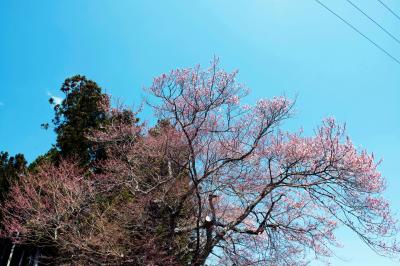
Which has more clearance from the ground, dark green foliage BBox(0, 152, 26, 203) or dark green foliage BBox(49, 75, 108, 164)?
dark green foliage BBox(49, 75, 108, 164)

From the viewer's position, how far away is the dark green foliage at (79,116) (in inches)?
572

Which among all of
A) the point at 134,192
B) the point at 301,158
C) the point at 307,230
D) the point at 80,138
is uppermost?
the point at 80,138

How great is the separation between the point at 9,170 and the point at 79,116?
3.23 meters

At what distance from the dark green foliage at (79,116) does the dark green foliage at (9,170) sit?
55.4 inches

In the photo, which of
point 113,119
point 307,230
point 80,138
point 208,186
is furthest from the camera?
point 80,138

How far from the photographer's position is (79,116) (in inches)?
607

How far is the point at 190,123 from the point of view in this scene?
1035 centimetres

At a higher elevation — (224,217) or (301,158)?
(301,158)

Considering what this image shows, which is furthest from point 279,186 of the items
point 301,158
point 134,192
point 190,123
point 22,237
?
point 22,237

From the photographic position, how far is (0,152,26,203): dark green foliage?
13.5 metres

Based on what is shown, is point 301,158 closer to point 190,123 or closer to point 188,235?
point 190,123

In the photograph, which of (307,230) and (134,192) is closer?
(307,230)

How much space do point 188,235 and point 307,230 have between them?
322 centimetres

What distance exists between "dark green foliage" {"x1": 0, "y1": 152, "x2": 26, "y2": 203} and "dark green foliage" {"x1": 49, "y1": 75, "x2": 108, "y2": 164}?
141 centimetres
